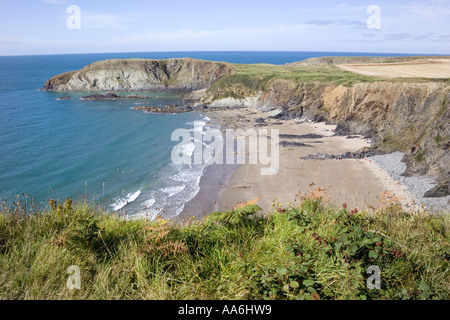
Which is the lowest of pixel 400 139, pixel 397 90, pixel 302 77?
pixel 400 139

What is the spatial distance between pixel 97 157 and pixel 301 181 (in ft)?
73.0

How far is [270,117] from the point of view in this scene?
47719mm

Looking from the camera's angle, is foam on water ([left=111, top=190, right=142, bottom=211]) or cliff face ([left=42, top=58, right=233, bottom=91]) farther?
cliff face ([left=42, top=58, right=233, bottom=91])

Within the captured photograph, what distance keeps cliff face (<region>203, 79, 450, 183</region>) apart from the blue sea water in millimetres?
19359

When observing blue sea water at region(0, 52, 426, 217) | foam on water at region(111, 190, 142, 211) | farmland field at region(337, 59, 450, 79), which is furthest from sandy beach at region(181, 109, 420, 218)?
farmland field at region(337, 59, 450, 79)

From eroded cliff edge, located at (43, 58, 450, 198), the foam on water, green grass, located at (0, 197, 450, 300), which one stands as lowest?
the foam on water

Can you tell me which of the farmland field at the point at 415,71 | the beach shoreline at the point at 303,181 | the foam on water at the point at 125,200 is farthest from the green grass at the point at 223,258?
the farmland field at the point at 415,71

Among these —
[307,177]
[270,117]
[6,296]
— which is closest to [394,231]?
→ [6,296]

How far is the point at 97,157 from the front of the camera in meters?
30.7

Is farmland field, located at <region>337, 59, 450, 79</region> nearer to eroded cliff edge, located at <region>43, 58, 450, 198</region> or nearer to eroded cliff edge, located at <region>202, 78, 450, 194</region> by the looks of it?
eroded cliff edge, located at <region>43, 58, 450, 198</region>

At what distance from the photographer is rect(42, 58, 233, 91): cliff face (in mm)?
81750

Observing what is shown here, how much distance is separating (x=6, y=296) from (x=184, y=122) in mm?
45521

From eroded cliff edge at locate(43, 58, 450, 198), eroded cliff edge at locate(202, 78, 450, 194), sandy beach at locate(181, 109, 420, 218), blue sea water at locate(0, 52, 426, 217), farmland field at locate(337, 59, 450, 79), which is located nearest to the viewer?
sandy beach at locate(181, 109, 420, 218)
